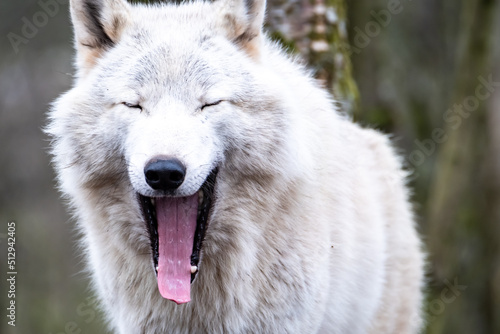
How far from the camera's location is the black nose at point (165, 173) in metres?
3.21

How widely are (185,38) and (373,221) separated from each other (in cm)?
193

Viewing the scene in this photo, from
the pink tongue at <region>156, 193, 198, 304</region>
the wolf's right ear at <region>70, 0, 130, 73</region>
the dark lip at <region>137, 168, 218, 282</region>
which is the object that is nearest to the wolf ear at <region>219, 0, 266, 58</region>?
the wolf's right ear at <region>70, 0, 130, 73</region>

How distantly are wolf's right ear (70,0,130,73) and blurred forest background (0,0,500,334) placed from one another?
1.78 metres

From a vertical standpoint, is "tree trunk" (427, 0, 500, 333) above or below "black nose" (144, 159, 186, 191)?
below

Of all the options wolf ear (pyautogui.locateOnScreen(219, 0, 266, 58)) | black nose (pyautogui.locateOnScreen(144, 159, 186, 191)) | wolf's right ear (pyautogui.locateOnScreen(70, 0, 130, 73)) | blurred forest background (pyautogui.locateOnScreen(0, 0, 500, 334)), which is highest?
wolf ear (pyautogui.locateOnScreen(219, 0, 266, 58))

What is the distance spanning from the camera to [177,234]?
11.7 feet

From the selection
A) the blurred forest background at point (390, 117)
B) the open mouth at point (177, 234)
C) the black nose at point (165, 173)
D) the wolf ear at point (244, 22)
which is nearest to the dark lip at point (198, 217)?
the open mouth at point (177, 234)

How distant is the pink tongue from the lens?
11.5ft

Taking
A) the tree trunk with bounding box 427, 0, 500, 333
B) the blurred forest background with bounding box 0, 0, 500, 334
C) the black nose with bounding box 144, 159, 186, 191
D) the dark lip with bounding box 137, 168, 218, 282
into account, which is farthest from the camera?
the tree trunk with bounding box 427, 0, 500, 333

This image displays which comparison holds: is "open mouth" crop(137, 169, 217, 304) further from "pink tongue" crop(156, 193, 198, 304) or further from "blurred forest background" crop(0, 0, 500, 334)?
"blurred forest background" crop(0, 0, 500, 334)

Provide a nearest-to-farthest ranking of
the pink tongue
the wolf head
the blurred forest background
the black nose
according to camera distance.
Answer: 1. the black nose
2. the wolf head
3. the pink tongue
4. the blurred forest background

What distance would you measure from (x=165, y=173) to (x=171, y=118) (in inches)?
13.2

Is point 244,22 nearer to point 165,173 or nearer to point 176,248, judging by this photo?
point 165,173

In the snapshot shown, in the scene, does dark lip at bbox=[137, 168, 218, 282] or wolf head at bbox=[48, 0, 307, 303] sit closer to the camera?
wolf head at bbox=[48, 0, 307, 303]
